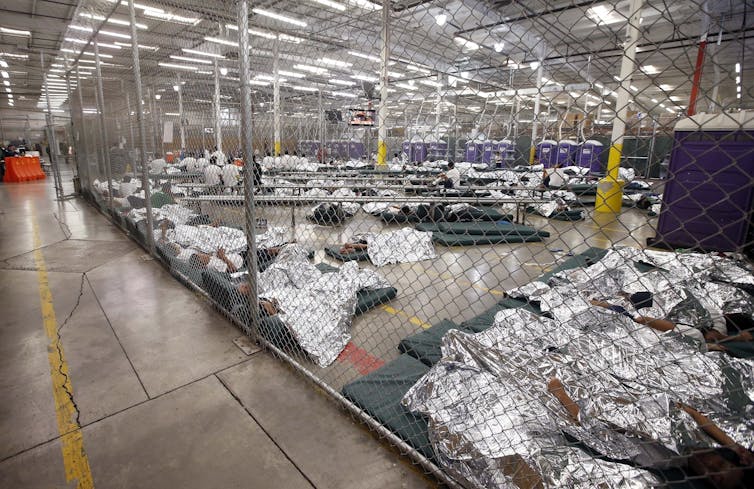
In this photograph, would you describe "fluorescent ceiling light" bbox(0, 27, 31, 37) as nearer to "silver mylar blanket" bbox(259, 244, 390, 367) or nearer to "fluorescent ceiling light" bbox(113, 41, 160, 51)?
"fluorescent ceiling light" bbox(113, 41, 160, 51)

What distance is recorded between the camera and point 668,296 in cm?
351

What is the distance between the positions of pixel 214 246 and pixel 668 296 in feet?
16.2

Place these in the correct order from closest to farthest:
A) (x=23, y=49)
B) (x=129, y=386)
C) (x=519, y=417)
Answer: (x=519, y=417), (x=129, y=386), (x=23, y=49)

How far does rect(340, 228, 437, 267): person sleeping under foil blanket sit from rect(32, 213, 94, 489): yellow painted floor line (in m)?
3.35

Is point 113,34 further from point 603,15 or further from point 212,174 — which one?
point 603,15

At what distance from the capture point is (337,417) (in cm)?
241

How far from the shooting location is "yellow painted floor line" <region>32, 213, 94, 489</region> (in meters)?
2.02

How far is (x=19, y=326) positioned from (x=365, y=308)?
3.06 metres

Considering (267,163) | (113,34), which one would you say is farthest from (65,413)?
(113,34)

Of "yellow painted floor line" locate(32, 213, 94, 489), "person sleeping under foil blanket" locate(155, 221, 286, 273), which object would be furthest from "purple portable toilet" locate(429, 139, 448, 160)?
"person sleeping under foil blanket" locate(155, 221, 286, 273)

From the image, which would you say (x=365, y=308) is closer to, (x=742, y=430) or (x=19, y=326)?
(x=742, y=430)

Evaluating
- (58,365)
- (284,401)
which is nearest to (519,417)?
(284,401)

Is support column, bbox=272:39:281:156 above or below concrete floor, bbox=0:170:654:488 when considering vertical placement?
above

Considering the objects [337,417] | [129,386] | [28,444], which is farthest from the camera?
[129,386]
